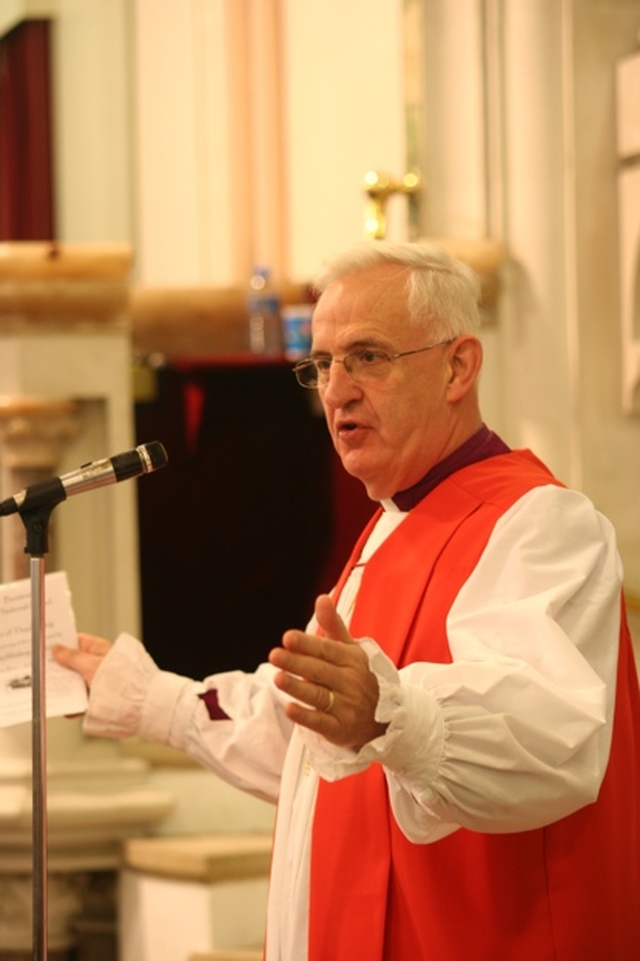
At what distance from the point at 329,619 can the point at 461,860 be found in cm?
57

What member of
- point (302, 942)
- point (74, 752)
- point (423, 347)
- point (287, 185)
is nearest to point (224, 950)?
point (74, 752)

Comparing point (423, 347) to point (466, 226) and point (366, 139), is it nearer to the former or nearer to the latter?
point (466, 226)

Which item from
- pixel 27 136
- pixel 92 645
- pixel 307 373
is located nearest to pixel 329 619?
pixel 307 373

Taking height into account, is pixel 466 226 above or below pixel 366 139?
below

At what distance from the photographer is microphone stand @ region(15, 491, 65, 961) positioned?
2732 mm

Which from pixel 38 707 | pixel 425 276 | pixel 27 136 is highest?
pixel 27 136

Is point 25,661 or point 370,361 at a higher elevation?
point 370,361

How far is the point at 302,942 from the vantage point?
280 centimetres

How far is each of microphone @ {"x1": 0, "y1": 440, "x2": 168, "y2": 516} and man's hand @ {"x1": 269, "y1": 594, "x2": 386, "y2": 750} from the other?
0.62 meters

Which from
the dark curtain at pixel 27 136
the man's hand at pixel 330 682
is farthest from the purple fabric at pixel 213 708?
the dark curtain at pixel 27 136

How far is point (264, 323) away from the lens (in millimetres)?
6793

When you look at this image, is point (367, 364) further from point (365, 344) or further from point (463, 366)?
point (463, 366)

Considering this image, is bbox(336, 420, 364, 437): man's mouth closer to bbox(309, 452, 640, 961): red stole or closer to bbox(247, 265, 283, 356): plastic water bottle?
bbox(309, 452, 640, 961): red stole

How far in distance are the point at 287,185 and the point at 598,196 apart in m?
2.63
